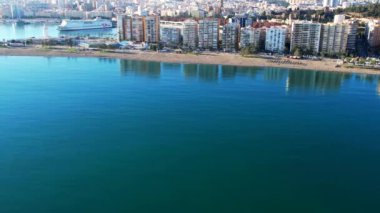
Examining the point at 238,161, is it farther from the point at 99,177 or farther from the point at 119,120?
the point at 119,120

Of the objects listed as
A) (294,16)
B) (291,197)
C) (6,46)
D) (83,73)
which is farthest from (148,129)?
(294,16)

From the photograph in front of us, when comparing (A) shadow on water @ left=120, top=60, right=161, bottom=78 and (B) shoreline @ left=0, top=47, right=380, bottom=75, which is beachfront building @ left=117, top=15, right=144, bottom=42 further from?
(A) shadow on water @ left=120, top=60, right=161, bottom=78

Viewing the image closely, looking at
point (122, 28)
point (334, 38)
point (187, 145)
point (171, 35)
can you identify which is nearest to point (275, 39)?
point (334, 38)

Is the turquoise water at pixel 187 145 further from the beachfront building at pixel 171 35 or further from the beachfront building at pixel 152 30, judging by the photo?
the beachfront building at pixel 152 30

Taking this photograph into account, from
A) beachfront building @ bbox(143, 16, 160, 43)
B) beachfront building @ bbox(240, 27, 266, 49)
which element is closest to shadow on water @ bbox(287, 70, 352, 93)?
beachfront building @ bbox(240, 27, 266, 49)

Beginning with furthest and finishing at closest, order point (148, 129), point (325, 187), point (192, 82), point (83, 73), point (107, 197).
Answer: point (83, 73), point (192, 82), point (148, 129), point (325, 187), point (107, 197)

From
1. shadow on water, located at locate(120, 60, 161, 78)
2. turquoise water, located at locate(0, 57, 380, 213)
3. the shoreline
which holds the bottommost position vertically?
turquoise water, located at locate(0, 57, 380, 213)
